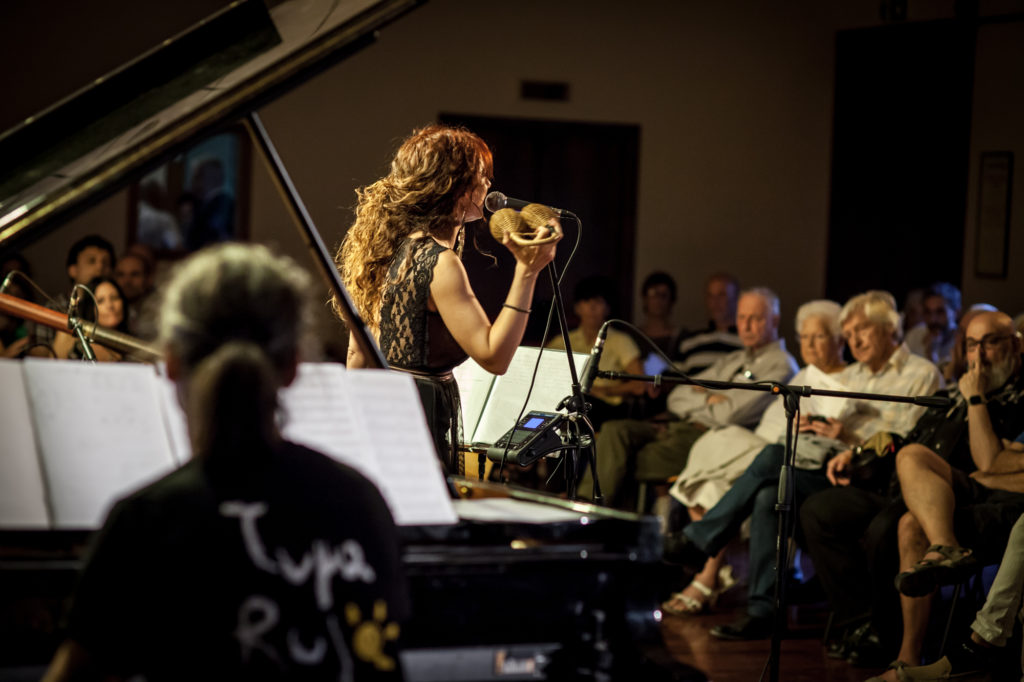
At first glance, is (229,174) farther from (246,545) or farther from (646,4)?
(246,545)

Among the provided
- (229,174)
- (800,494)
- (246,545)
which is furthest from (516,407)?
(229,174)

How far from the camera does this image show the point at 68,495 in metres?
1.55

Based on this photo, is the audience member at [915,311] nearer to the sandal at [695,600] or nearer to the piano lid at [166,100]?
the sandal at [695,600]

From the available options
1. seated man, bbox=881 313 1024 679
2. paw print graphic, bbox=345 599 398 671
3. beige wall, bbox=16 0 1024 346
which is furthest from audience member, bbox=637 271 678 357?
paw print graphic, bbox=345 599 398 671

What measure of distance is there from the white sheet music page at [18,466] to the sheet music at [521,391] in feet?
5.99

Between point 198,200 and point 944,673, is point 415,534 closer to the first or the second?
point 944,673

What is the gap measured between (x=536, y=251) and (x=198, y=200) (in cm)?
559

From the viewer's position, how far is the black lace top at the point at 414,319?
Result: 269cm

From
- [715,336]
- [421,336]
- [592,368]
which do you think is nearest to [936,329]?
[715,336]

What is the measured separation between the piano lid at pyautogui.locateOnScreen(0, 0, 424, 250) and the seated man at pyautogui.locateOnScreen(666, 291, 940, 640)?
3074 mm

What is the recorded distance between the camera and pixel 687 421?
18.0 ft

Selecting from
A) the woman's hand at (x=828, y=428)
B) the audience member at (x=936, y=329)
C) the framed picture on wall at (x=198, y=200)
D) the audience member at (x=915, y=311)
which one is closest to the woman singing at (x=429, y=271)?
the woman's hand at (x=828, y=428)

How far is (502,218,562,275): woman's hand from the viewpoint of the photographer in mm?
2539

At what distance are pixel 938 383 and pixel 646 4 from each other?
14.5 ft
